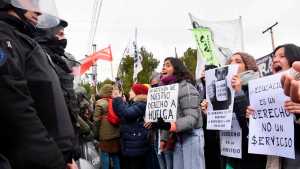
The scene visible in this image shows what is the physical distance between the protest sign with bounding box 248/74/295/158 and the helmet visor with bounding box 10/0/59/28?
1921mm

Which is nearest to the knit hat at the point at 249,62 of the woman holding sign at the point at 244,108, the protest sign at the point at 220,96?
the woman holding sign at the point at 244,108

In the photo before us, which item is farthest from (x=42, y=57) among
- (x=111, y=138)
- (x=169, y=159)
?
(x=111, y=138)

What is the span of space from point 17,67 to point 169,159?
4.09 meters

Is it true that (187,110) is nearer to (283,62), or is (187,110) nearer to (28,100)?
(283,62)

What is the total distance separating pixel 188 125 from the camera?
560 centimetres

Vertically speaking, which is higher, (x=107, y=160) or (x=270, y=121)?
(x=270, y=121)

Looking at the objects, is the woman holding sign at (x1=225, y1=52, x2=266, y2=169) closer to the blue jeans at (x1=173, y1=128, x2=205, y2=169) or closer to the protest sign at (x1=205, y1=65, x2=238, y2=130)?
Result: the protest sign at (x1=205, y1=65, x2=238, y2=130)

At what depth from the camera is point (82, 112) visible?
6.82 m

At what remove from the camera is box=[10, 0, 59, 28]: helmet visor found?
99.5 inches

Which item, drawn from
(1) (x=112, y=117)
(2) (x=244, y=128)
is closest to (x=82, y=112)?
(1) (x=112, y=117)

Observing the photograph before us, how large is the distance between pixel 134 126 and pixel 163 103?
1.38m

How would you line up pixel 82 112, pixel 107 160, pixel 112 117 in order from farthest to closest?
pixel 107 160 → pixel 112 117 → pixel 82 112

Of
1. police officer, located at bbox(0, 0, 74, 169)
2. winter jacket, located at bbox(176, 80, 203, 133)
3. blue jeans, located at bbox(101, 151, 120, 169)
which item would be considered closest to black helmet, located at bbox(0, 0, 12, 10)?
police officer, located at bbox(0, 0, 74, 169)

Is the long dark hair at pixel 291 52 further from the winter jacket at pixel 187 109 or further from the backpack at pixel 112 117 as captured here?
the backpack at pixel 112 117
